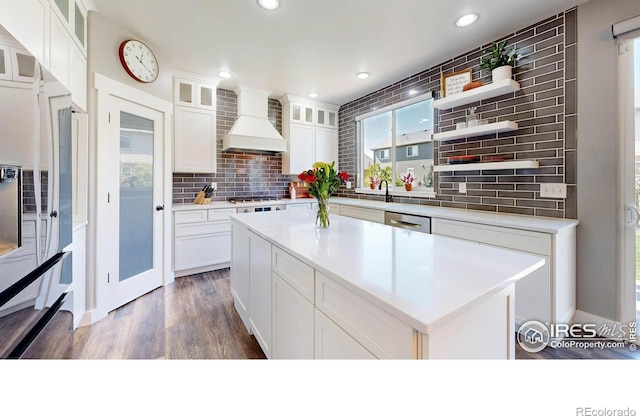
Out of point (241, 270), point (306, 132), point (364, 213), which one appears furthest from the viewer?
point (306, 132)

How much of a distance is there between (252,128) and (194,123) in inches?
30.8

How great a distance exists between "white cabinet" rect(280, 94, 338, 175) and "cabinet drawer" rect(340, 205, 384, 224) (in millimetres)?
1112

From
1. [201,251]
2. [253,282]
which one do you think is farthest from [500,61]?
[201,251]

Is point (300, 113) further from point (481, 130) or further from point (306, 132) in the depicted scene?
point (481, 130)

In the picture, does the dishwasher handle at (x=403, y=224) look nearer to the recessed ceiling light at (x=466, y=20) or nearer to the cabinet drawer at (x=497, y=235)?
the cabinet drawer at (x=497, y=235)

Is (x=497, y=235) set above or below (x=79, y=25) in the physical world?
below

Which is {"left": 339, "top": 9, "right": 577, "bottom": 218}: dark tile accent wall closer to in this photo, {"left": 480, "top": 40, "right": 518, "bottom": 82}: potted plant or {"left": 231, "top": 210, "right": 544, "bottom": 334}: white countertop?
{"left": 480, "top": 40, "right": 518, "bottom": 82}: potted plant

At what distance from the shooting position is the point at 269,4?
2.04m

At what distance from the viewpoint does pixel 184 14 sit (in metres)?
2.18

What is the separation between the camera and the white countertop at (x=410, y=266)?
0.70 meters

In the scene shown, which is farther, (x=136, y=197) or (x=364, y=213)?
(x=364, y=213)

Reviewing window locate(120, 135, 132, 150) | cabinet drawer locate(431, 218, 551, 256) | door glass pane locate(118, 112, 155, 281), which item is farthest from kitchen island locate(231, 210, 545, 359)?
window locate(120, 135, 132, 150)

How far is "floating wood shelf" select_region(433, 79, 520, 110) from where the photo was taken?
2268 mm
